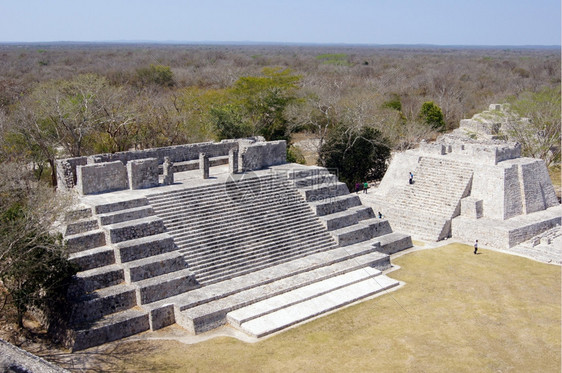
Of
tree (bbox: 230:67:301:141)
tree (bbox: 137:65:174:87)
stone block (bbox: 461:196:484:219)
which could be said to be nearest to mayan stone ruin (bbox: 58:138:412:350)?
stone block (bbox: 461:196:484:219)

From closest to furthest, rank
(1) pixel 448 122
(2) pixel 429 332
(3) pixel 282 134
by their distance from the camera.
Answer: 1. (2) pixel 429 332
2. (3) pixel 282 134
3. (1) pixel 448 122

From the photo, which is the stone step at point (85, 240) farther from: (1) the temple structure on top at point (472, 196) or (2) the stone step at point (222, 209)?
(1) the temple structure on top at point (472, 196)

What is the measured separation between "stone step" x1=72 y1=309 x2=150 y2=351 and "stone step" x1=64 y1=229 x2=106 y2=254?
1973 millimetres

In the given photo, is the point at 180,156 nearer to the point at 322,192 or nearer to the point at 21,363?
the point at 322,192

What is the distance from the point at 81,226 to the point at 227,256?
3915 millimetres

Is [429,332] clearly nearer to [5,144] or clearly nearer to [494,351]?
[494,351]

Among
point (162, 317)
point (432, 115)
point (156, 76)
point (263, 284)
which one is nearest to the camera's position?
point (162, 317)

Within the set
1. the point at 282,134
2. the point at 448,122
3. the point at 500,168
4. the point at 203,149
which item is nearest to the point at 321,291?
the point at 203,149

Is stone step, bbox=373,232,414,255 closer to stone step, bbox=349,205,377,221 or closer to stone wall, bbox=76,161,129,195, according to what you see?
stone step, bbox=349,205,377,221

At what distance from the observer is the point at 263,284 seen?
1436 cm

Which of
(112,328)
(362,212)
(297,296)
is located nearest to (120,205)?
(112,328)

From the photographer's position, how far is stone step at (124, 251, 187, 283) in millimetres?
13227

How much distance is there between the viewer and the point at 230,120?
24.7m

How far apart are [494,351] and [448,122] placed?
31.7 m
